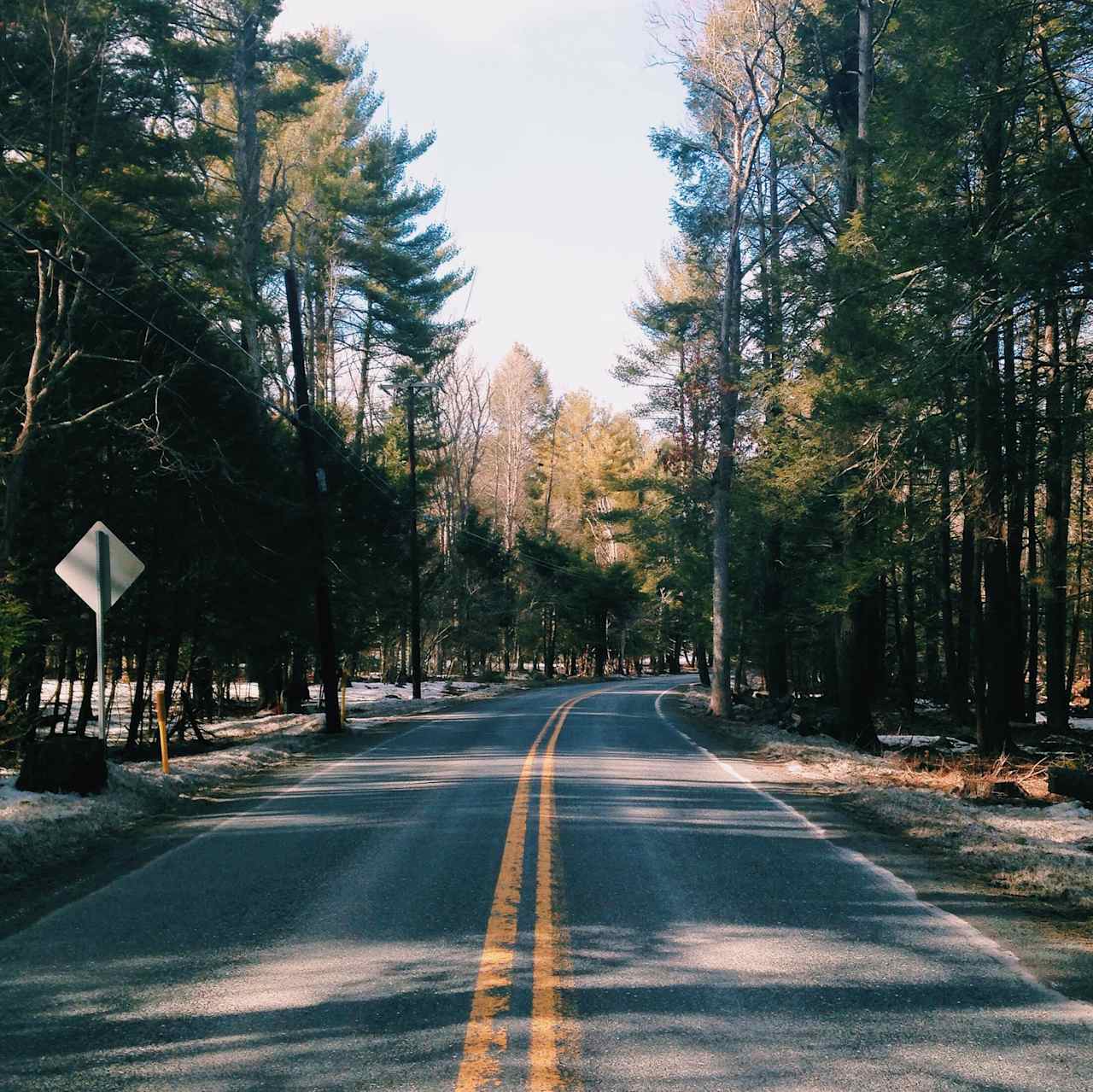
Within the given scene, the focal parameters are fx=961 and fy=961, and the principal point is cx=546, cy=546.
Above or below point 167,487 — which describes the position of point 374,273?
above

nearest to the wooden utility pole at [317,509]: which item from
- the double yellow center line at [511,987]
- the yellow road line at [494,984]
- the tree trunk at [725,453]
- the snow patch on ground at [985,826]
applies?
the snow patch on ground at [985,826]

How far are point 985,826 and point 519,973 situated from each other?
612 cm

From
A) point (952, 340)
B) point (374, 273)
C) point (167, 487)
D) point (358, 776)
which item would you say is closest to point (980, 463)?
point (952, 340)

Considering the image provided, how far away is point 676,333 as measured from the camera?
3041 cm

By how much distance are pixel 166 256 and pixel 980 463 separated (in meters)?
15.7

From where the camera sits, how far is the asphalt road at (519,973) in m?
3.99

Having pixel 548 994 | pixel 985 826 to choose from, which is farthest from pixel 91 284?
pixel 985 826

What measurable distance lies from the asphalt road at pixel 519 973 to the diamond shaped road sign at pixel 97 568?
3370 millimetres

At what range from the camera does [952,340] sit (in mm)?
11953

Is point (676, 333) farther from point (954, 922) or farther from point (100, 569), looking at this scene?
point (954, 922)

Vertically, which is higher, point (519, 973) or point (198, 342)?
point (198, 342)

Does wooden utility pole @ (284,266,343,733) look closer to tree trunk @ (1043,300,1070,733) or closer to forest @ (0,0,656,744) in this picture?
forest @ (0,0,656,744)

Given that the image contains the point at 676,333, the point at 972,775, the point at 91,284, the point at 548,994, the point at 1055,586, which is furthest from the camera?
the point at 676,333

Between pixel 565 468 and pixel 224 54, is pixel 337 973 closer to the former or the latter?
pixel 224 54
